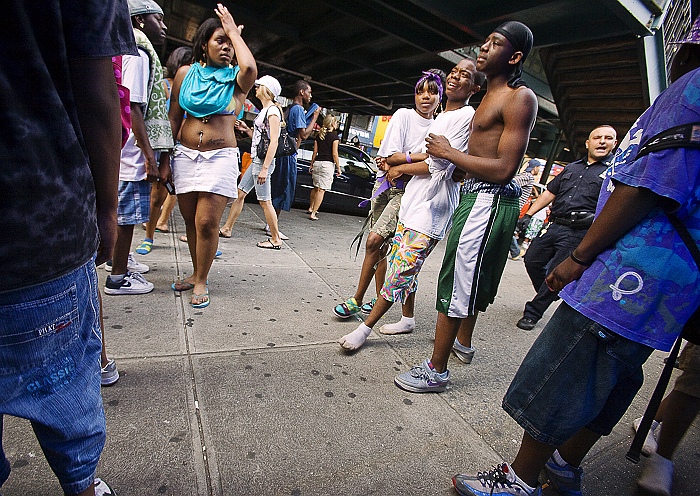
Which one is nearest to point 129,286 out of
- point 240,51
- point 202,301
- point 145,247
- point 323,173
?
point 202,301

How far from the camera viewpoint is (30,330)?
0.82 m

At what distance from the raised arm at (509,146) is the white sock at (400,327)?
4.54ft

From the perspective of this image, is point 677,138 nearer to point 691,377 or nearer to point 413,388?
point 691,377

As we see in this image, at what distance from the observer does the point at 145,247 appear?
3840 mm

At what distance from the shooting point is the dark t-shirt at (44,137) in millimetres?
741

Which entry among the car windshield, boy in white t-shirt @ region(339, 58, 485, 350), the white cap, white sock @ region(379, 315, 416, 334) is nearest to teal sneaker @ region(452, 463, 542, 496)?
boy in white t-shirt @ region(339, 58, 485, 350)

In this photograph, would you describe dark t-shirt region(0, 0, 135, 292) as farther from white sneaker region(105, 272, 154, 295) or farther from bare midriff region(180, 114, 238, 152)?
white sneaker region(105, 272, 154, 295)

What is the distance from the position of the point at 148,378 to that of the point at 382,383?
1.29 metres

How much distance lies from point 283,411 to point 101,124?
1.50 meters

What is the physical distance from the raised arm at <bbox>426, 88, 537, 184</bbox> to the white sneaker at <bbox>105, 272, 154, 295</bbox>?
7.98 feet

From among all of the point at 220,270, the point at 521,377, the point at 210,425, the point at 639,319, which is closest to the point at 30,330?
the point at 210,425

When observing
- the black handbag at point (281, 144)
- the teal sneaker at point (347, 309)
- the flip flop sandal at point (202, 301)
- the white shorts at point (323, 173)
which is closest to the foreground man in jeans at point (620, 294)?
the teal sneaker at point (347, 309)

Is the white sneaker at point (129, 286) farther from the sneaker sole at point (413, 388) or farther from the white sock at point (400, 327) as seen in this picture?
the sneaker sole at point (413, 388)

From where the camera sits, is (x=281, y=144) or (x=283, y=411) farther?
(x=281, y=144)
